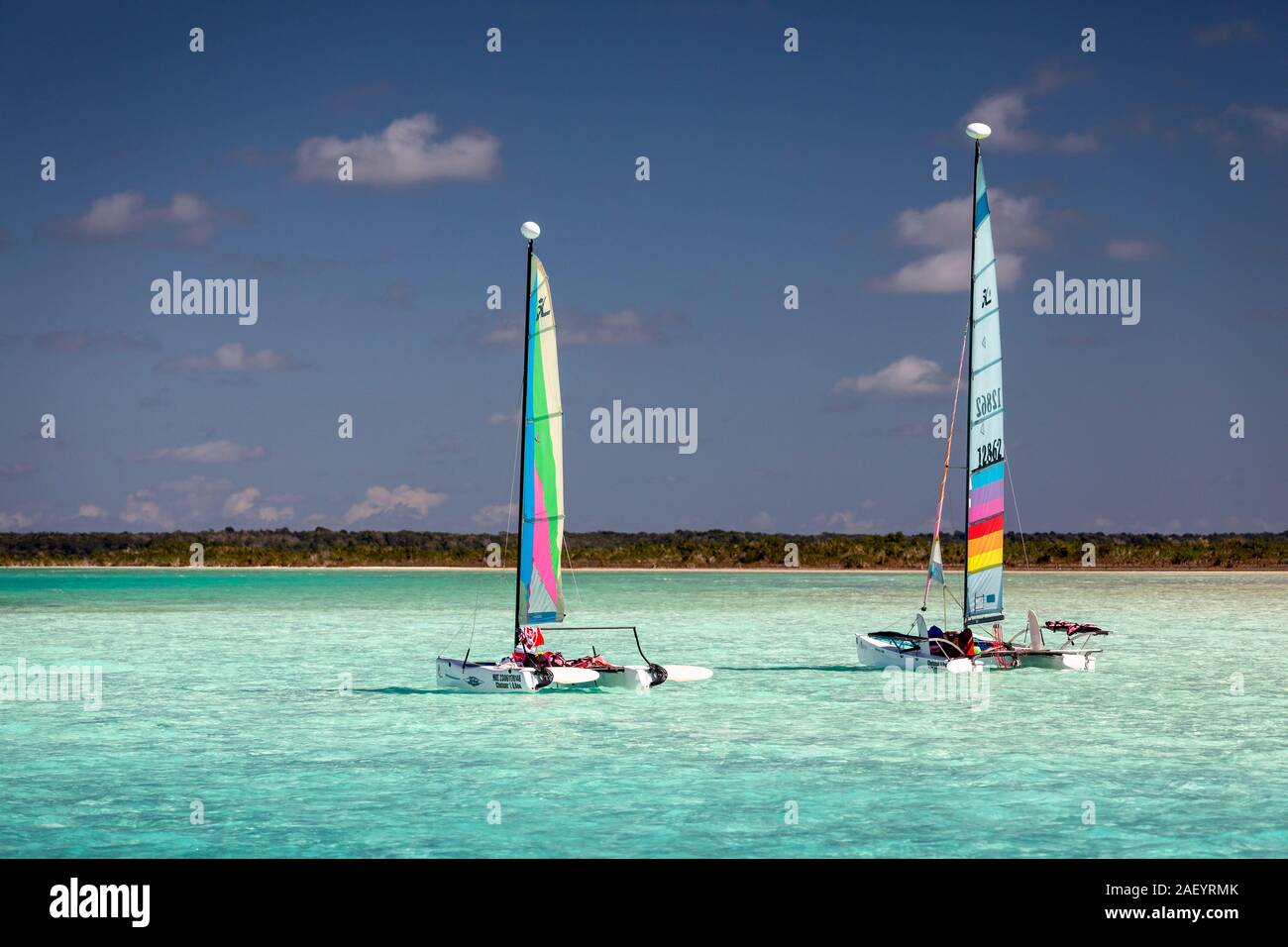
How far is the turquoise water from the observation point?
14.9 metres

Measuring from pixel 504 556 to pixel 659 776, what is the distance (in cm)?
11324

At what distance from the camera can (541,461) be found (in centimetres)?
2570

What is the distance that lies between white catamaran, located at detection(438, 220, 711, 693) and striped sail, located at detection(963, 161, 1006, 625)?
722 cm

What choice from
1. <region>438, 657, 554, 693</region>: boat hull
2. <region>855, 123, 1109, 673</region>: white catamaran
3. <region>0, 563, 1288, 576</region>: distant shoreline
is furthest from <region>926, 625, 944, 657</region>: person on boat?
<region>0, 563, 1288, 576</region>: distant shoreline

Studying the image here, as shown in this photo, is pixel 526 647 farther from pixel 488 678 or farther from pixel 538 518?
pixel 538 518

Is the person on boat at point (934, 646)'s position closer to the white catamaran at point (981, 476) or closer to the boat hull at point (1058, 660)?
the white catamaran at point (981, 476)

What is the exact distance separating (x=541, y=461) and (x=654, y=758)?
765cm

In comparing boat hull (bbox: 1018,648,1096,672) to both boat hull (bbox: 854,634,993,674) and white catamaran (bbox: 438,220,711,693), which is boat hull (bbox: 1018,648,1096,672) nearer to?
boat hull (bbox: 854,634,993,674)

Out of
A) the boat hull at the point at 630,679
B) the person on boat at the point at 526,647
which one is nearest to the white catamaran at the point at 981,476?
the boat hull at the point at 630,679

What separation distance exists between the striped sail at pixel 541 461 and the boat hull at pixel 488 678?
1.21 metres
